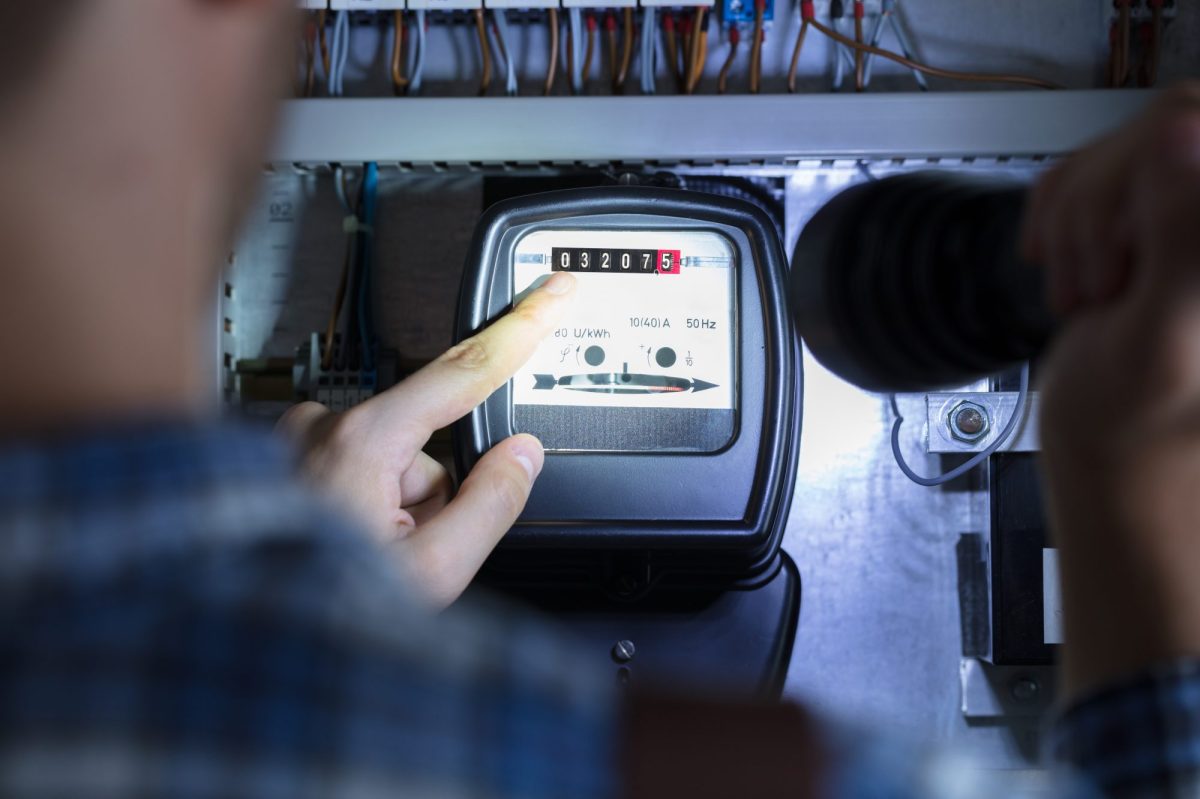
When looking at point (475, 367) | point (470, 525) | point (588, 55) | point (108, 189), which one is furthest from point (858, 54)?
point (108, 189)

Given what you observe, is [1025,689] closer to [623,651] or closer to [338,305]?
[623,651]

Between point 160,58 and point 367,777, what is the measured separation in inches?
8.3

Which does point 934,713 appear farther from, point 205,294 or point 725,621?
point 205,294

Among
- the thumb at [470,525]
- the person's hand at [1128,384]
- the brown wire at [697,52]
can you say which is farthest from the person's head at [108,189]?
the brown wire at [697,52]

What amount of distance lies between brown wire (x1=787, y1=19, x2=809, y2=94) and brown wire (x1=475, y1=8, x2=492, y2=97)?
33cm

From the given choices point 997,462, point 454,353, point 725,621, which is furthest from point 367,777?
point 997,462

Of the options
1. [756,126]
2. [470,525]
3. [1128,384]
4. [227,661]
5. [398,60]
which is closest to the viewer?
[227,661]

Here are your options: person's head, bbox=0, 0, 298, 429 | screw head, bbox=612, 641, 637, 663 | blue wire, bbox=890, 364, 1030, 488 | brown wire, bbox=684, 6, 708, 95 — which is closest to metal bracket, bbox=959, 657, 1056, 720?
blue wire, bbox=890, 364, 1030, 488

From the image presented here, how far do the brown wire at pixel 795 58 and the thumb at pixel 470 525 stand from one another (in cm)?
51

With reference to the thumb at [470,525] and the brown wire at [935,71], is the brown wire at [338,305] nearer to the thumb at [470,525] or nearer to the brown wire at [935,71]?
the thumb at [470,525]

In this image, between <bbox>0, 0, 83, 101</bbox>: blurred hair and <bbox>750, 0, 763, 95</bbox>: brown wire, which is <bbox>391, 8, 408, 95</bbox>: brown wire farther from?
<bbox>0, 0, 83, 101</bbox>: blurred hair

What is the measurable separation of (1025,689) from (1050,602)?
99 mm

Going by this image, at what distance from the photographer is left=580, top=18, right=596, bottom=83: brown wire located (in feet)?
3.56

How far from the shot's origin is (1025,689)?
1052mm
